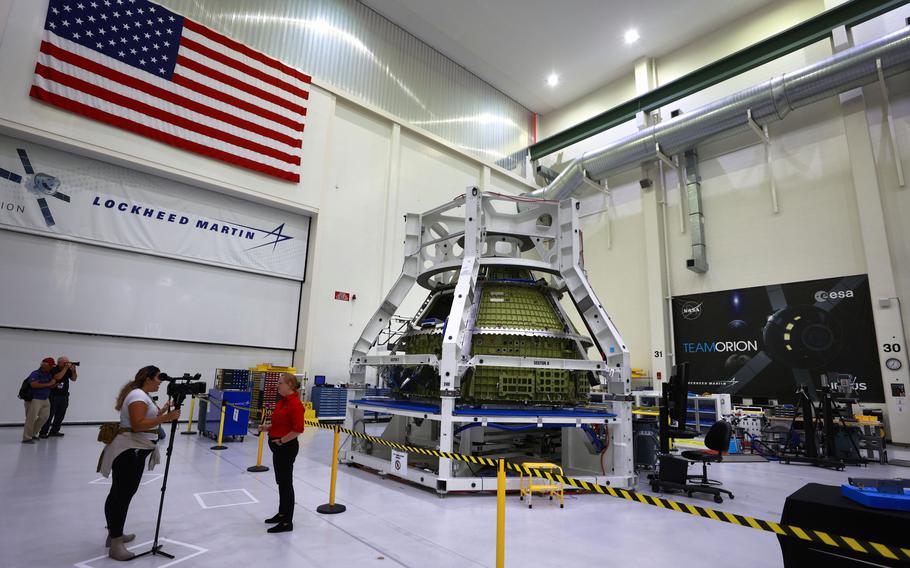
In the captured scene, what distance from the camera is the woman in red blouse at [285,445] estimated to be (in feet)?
15.4

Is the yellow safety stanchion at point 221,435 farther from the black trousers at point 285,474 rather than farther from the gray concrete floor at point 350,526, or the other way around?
the black trousers at point 285,474

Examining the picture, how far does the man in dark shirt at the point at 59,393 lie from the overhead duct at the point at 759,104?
17517 mm

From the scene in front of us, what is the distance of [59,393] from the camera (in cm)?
964

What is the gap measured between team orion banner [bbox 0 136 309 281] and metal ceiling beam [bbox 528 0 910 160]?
12888 millimetres

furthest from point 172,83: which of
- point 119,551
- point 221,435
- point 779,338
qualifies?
point 779,338

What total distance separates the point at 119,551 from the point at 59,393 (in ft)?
25.8

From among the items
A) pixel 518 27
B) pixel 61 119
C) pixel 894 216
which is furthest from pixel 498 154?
pixel 61 119

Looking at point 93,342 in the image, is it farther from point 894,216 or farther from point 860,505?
point 894,216

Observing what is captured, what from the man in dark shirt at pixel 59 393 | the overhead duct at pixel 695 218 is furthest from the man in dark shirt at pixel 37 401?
the overhead duct at pixel 695 218

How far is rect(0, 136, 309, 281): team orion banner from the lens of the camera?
37.4ft

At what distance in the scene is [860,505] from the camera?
2.91 meters

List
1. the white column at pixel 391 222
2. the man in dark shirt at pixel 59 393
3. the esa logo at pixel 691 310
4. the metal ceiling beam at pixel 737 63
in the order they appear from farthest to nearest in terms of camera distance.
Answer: the white column at pixel 391 222, the esa logo at pixel 691 310, the metal ceiling beam at pixel 737 63, the man in dark shirt at pixel 59 393

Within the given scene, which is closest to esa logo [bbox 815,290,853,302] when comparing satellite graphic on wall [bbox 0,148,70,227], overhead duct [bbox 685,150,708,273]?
overhead duct [bbox 685,150,708,273]

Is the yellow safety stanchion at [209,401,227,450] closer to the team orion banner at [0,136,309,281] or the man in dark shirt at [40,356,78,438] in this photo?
the man in dark shirt at [40,356,78,438]
